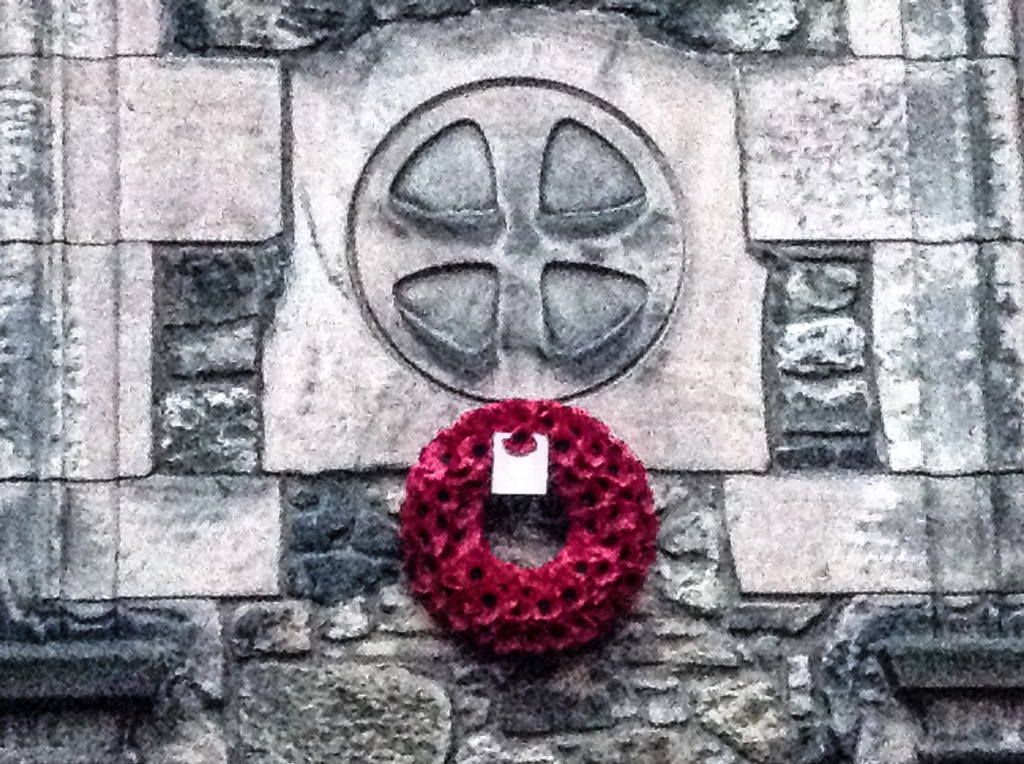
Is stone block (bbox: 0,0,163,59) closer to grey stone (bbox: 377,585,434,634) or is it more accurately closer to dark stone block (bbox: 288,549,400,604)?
Answer: dark stone block (bbox: 288,549,400,604)

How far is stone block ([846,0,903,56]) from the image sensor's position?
13.0 ft

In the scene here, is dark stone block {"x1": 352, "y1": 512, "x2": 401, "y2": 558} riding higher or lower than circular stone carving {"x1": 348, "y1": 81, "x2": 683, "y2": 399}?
lower

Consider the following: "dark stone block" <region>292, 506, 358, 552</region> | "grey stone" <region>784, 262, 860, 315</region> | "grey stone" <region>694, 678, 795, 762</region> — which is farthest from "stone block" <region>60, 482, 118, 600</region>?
"grey stone" <region>784, 262, 860, 315</region>

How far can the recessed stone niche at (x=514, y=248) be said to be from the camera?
373 cm

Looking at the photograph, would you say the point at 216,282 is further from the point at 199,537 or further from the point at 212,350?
the point at 199,537

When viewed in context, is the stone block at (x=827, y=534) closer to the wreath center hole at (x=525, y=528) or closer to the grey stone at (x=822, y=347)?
the grey stone at (x=822, y=347)

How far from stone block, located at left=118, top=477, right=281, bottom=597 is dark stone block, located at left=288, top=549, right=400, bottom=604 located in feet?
0.17

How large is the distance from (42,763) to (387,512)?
86cm

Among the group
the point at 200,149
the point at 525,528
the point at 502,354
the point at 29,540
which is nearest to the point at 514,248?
the point at 502,354

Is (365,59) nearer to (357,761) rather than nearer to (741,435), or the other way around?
(741,435)

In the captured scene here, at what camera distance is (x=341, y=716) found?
3566mm

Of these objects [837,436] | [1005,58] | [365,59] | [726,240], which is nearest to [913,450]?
[837,436]

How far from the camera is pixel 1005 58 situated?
155 inches

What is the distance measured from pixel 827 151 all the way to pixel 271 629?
5.26 feet
